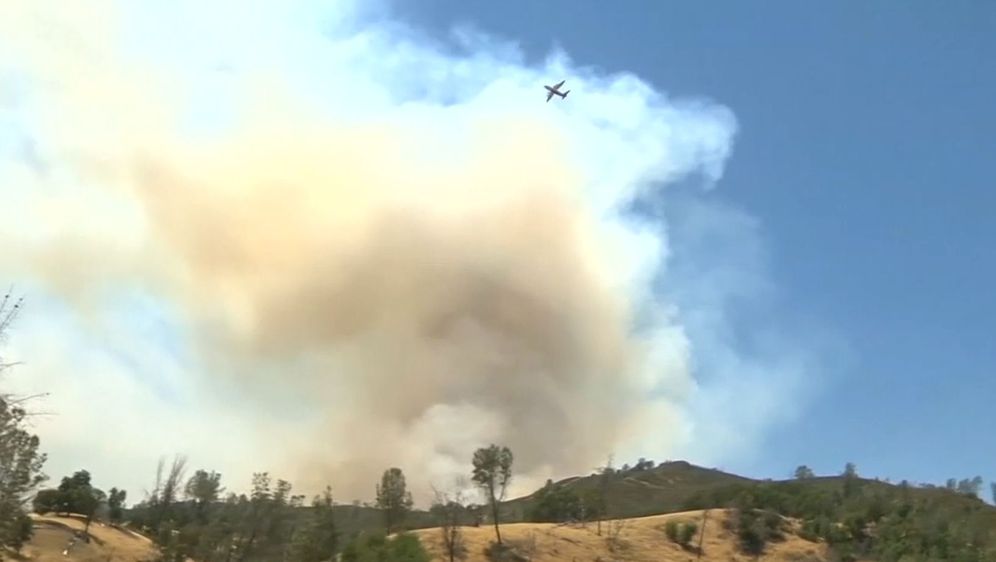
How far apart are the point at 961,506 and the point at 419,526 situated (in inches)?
3969

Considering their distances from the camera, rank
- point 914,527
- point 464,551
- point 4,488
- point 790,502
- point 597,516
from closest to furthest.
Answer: point 4,488
point 464,551
point 914,527
point 597,516
point 790,502

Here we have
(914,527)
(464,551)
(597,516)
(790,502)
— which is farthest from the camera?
(790,502)

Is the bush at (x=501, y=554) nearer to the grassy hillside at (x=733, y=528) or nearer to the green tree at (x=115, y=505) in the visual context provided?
the grassy hillside at (x=733, y=528)

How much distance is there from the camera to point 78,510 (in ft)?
431

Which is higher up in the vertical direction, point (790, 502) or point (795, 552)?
point (790, 502)

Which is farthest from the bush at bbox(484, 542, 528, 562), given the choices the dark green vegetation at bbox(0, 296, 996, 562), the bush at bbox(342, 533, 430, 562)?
the bush at bbox(342, 533, 430, 562)

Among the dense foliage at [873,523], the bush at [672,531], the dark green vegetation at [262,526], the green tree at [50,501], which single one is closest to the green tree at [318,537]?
the dark green vegetation at [262,526]

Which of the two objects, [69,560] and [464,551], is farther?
[464,551]

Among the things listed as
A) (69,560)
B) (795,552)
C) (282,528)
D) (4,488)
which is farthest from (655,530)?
(4,488)

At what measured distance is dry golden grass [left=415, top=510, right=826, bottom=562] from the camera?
11931 centimetres

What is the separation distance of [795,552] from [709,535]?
482 inches

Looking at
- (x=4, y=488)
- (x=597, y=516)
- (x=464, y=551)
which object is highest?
(x=597, y=516)

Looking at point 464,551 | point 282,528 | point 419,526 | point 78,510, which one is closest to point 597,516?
point 419,526

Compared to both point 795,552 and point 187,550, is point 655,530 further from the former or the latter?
point 187,550
